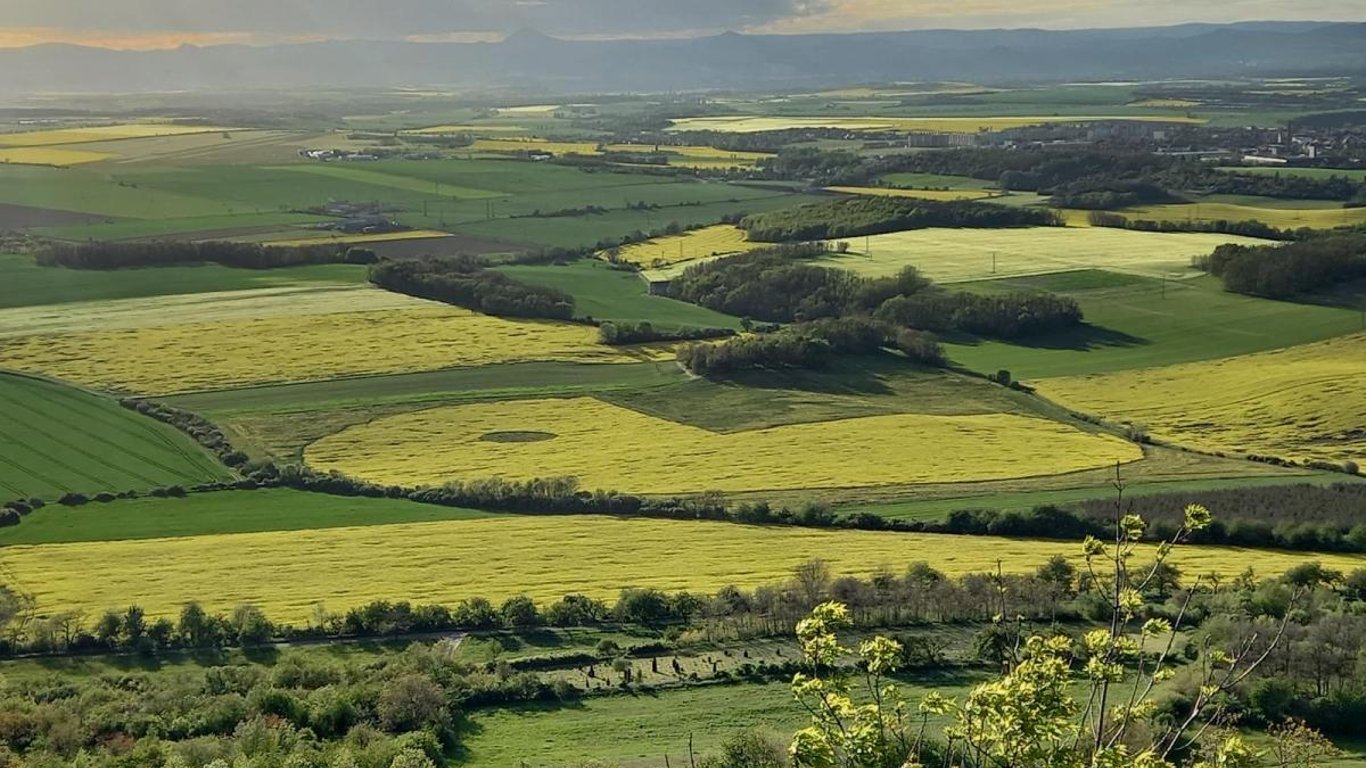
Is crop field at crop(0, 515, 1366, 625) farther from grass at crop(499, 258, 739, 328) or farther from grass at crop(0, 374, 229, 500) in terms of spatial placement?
grass at crop(499, 258, 739, 328)

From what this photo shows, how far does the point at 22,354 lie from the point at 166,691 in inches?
1811

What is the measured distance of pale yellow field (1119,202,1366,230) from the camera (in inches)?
4439

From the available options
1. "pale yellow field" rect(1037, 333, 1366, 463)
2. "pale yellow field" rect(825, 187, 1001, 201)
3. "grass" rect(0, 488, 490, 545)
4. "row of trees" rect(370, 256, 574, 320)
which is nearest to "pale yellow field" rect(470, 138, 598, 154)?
"pale yellow field" rect(825, 187, 1001, 201)

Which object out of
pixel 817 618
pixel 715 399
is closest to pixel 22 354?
pixel 715 399

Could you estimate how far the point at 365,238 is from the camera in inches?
4505

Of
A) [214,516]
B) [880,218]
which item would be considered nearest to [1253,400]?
[214,516]

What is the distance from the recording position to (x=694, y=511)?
168 ft

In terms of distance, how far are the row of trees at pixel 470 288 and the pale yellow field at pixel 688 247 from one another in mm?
14453

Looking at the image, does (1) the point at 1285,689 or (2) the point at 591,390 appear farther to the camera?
(2) the point at 591,390

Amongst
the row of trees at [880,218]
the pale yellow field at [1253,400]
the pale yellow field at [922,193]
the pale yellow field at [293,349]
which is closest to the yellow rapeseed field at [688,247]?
the row of trees at [880,218]

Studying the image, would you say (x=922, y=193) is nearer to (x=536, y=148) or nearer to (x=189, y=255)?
(x=536, y=148)

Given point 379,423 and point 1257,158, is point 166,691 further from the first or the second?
point 1257,158

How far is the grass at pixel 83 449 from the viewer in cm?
5303

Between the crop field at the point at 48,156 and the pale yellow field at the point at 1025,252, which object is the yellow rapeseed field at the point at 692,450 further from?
the crop field at the point at 48,156
